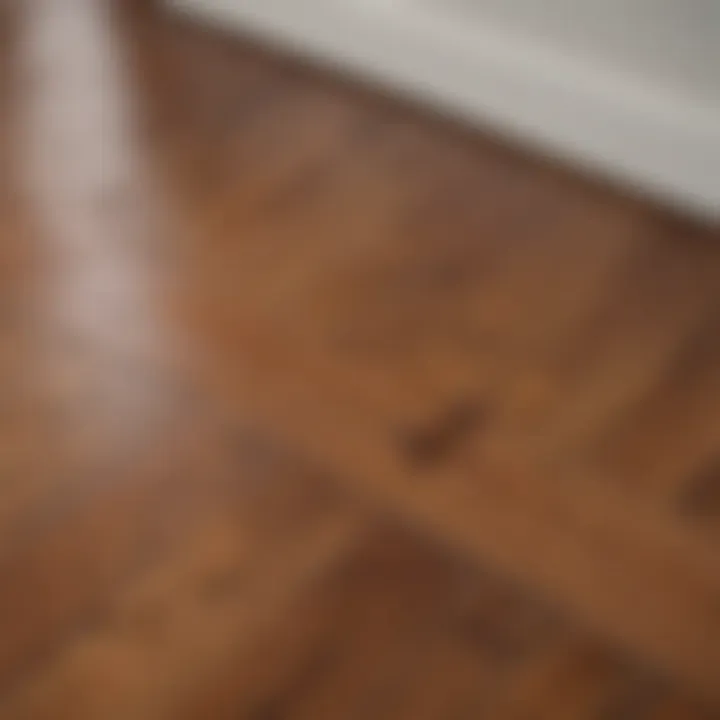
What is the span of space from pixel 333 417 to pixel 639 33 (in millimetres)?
647

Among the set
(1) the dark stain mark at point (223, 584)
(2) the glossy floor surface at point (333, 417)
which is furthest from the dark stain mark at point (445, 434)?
(1) the dark stain mark at point (223, 584)

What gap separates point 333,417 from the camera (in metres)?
1.50

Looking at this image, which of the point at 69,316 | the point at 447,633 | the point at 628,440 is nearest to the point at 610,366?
the point at 628,440

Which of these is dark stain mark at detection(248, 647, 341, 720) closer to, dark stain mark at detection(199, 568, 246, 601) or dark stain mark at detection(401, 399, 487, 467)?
dark stain mark at detection(199, 568, 246, 601)

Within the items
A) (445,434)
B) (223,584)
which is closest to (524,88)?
(445,434)

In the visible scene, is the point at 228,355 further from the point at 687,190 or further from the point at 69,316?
the point at 687,190

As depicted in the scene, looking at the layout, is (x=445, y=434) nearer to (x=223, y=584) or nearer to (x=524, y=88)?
(x=223, y=584)

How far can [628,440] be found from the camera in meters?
1.45

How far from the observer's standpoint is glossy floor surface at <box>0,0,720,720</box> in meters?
1.26

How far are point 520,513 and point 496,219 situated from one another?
49 centimetres

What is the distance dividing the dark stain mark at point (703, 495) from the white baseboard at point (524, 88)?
432 mm

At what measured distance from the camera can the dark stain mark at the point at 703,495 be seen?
1.37 meters

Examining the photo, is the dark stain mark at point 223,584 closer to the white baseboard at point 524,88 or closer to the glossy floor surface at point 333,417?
the glossy floor surface at point 333,417

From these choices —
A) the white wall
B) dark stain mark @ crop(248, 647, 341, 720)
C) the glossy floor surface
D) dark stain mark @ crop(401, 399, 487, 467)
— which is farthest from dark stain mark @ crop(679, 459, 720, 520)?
the white wall
